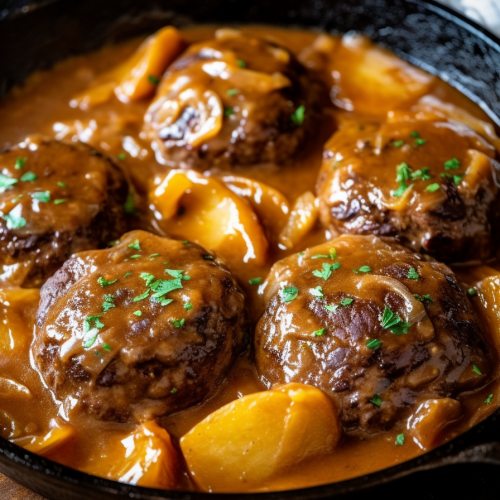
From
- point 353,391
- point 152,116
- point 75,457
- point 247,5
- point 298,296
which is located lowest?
point 75,457

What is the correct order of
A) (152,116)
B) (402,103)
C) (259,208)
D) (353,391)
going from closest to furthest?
(353,391) < (259,208) < (152,116) < (402,103)

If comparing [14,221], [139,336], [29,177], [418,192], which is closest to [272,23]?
[418,192]

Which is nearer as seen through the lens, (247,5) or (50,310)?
(50,310)

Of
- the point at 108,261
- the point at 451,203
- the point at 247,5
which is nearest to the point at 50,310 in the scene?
the point at 108,261

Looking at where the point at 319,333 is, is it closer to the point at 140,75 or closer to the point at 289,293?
the point at 289,293

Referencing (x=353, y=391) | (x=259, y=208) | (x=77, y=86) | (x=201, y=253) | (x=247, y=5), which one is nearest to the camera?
(x=353, y=391)

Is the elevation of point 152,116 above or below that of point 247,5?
below

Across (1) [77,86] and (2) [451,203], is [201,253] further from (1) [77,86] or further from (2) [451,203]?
(1) [77,86]
